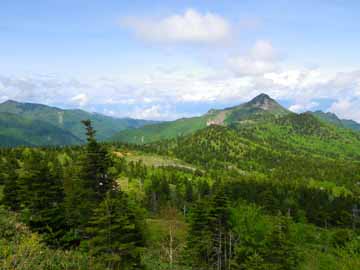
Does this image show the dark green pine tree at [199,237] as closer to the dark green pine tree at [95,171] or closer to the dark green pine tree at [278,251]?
the dark green pine tree at [278,251]

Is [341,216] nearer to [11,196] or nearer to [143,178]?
[143,178]

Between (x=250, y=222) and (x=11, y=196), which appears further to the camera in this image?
(x=250, y=222)

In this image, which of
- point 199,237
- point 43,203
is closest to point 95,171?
point 43,203

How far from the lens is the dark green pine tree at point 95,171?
Answer: 3928cm

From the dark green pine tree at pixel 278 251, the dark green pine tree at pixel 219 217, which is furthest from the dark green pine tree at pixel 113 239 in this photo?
the dark green pine tree at pixel 219 217

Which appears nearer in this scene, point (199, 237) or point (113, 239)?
point (113, 239)

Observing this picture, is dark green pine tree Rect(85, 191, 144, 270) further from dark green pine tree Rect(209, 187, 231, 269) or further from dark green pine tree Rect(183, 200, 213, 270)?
dark green pine tree Rect(183, 200, 213, 270)

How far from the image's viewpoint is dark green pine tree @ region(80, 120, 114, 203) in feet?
129

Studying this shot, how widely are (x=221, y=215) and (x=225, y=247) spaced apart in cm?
817

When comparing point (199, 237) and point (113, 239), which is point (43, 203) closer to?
point (113, 239)

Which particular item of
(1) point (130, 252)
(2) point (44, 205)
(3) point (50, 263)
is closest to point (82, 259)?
(1) point (130, 252)

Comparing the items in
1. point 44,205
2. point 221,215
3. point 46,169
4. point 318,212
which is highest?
point 46,169

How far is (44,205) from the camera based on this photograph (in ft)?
139

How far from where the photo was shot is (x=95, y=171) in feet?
130
